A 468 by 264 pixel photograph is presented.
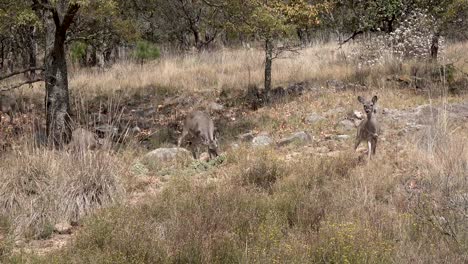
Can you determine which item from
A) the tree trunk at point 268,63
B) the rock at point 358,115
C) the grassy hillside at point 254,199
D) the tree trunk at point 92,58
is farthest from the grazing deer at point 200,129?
the tree trunk at point 92,58

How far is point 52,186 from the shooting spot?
7250mm

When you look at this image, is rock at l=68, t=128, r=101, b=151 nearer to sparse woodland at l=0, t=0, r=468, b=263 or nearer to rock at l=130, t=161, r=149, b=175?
sparse woodland at l=0, t=0, r=468, b=263

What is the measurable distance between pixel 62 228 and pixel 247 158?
3.61 meters

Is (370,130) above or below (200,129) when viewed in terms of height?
above

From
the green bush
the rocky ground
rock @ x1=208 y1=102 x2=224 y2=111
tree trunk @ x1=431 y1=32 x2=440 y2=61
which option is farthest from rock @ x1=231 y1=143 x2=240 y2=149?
the green bush

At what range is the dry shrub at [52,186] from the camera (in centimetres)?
690

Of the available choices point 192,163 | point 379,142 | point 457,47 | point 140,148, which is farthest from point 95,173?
point 457,47

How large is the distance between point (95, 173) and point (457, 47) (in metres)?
18.1

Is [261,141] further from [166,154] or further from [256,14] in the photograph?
[256,14]

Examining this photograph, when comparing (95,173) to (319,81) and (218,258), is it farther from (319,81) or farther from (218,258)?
(319,81)

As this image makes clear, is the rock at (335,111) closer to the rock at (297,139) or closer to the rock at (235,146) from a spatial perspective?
the rock at (297,139)

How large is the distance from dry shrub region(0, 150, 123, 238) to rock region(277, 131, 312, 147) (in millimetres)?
4379

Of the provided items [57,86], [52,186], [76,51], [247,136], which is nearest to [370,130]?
[247,136]

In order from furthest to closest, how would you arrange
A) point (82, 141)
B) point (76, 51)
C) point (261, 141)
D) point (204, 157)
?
point (76, 51) → point (261, 141) → point (204, 157) → point (82, 141)
